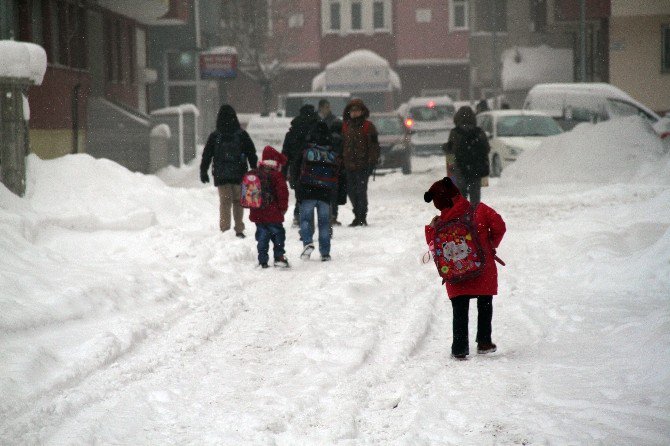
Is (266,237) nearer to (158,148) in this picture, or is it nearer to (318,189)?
(318,189)

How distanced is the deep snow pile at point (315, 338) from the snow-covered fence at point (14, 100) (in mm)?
551

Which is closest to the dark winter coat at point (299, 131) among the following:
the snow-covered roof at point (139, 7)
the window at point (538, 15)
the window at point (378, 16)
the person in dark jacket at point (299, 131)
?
the person in dark jacket at point (299, 131)

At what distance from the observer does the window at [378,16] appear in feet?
190

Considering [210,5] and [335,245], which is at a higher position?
[210,5]

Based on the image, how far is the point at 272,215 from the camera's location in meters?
11.3

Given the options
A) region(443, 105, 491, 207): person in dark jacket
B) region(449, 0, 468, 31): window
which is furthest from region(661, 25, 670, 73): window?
region(443, 105, 491, 207): person in dark jacket

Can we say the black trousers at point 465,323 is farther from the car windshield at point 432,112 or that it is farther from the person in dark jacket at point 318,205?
the car windshield at point 432,112

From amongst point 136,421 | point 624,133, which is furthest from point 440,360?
point 624,133

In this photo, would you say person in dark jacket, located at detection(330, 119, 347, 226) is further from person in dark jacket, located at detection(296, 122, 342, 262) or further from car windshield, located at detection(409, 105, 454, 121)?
car windshield, located at detection(409, 105, 454, 121)

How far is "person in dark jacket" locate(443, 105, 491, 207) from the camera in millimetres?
14477

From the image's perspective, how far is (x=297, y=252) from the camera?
1265 cm

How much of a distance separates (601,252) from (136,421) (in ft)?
22.2

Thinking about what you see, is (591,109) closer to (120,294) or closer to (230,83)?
(120,294)

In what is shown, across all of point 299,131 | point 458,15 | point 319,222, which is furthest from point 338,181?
point 458,15
